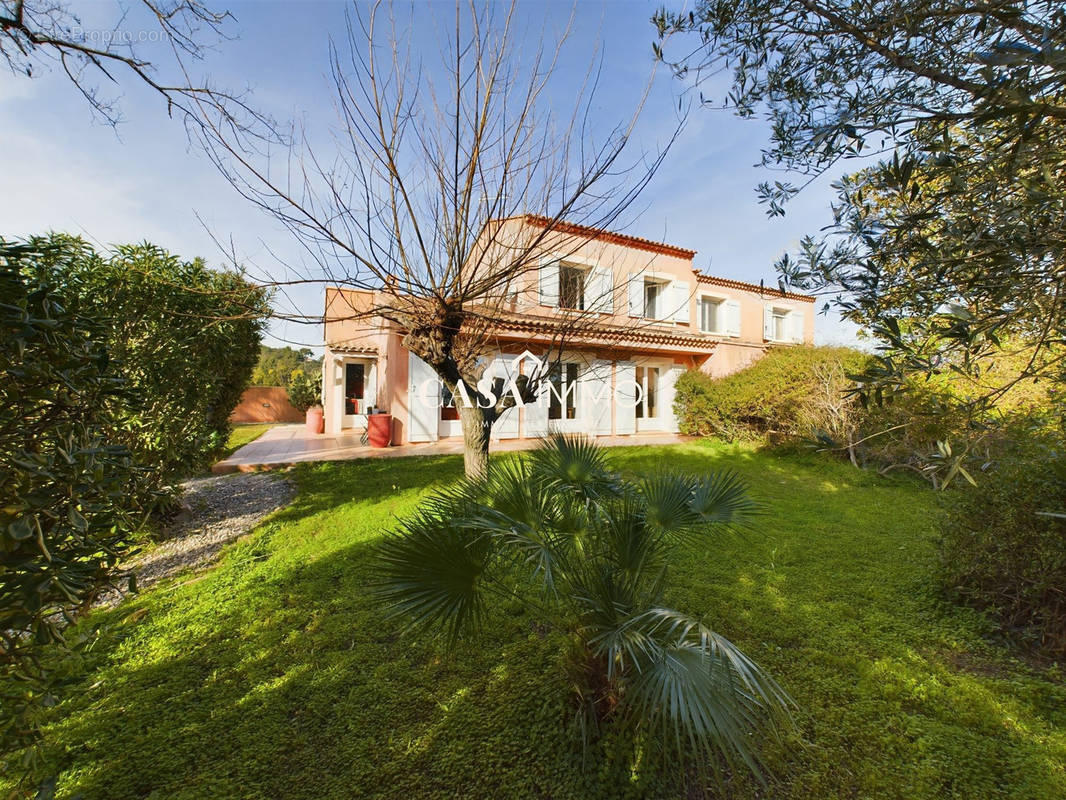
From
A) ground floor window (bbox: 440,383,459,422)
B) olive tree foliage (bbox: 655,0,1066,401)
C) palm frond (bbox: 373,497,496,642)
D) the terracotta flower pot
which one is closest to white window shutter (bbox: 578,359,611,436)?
ground floor window (bbox: 440,383,459,422)

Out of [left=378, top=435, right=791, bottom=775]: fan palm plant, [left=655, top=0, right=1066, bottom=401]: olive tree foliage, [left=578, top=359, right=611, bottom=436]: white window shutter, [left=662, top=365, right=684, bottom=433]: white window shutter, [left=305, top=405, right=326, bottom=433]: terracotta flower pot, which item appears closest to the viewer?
[left=378, top=435, right=791, bottom=775]: fan palm plant

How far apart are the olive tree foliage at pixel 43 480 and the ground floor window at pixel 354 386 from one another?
51.8 ft

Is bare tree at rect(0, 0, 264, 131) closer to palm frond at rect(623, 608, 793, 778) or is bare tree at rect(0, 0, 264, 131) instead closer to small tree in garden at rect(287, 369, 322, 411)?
palm frond at rect(623, 608, 793, 778)

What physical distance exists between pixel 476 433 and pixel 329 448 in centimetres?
860

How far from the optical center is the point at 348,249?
4.20 m

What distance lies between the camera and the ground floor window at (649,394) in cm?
1672

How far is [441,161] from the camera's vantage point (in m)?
4.12

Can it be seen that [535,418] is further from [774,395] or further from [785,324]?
[785,324]

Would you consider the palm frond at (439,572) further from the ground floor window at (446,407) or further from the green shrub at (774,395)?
the ground floor window at (446,407)

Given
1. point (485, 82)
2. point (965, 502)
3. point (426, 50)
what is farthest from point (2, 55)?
point (965, 502)

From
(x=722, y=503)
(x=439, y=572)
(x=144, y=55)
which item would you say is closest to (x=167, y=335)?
(x=144, y=55)

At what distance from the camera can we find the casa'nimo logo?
5.66 m

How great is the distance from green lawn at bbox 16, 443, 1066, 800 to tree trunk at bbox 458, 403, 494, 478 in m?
1.77

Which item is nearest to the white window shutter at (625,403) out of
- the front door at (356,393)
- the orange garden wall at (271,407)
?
the front door at (356,393)
